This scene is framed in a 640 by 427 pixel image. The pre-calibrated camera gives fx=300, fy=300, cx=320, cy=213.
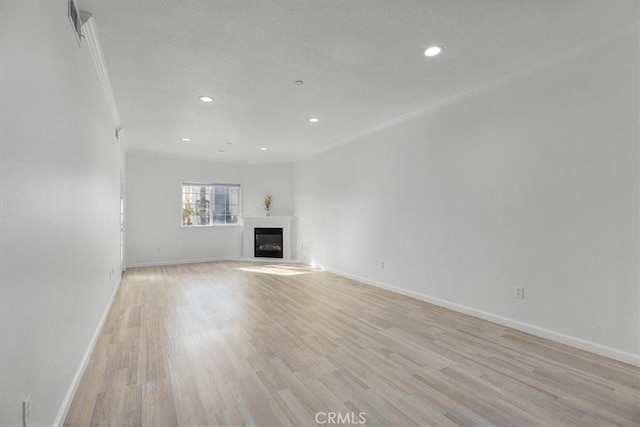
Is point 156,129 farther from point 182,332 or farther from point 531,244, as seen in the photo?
point 531,244

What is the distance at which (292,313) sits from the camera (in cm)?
368

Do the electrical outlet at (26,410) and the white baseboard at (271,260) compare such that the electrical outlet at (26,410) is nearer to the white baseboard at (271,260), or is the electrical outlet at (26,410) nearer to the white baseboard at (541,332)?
the white baseboard at (541,332)

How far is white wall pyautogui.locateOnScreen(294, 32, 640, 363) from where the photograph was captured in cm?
248

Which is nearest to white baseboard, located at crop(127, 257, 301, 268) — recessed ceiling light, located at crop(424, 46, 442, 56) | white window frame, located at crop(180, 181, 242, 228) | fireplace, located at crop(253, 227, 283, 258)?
fireplace, located at crop(253, 227, 283, 258)

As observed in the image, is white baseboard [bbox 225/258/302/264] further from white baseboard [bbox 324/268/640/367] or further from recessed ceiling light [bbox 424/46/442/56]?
recessed ceiling light [bbox 424/46/442/56]

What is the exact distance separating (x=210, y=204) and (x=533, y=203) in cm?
700

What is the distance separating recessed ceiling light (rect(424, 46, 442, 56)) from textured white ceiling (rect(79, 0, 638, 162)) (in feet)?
0.24

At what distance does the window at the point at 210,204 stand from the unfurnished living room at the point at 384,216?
2.97m

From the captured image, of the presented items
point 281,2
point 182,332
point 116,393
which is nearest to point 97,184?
point 182,332

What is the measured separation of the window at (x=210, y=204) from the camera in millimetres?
7609

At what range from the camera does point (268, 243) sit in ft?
26.2

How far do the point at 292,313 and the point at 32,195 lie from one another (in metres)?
2.83

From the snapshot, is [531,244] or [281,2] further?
[531,244]

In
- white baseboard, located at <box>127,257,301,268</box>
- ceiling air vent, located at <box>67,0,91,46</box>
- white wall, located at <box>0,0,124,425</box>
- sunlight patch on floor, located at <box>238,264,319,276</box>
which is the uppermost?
ceiling air vent, located at <box>67,0,91,46</box>
